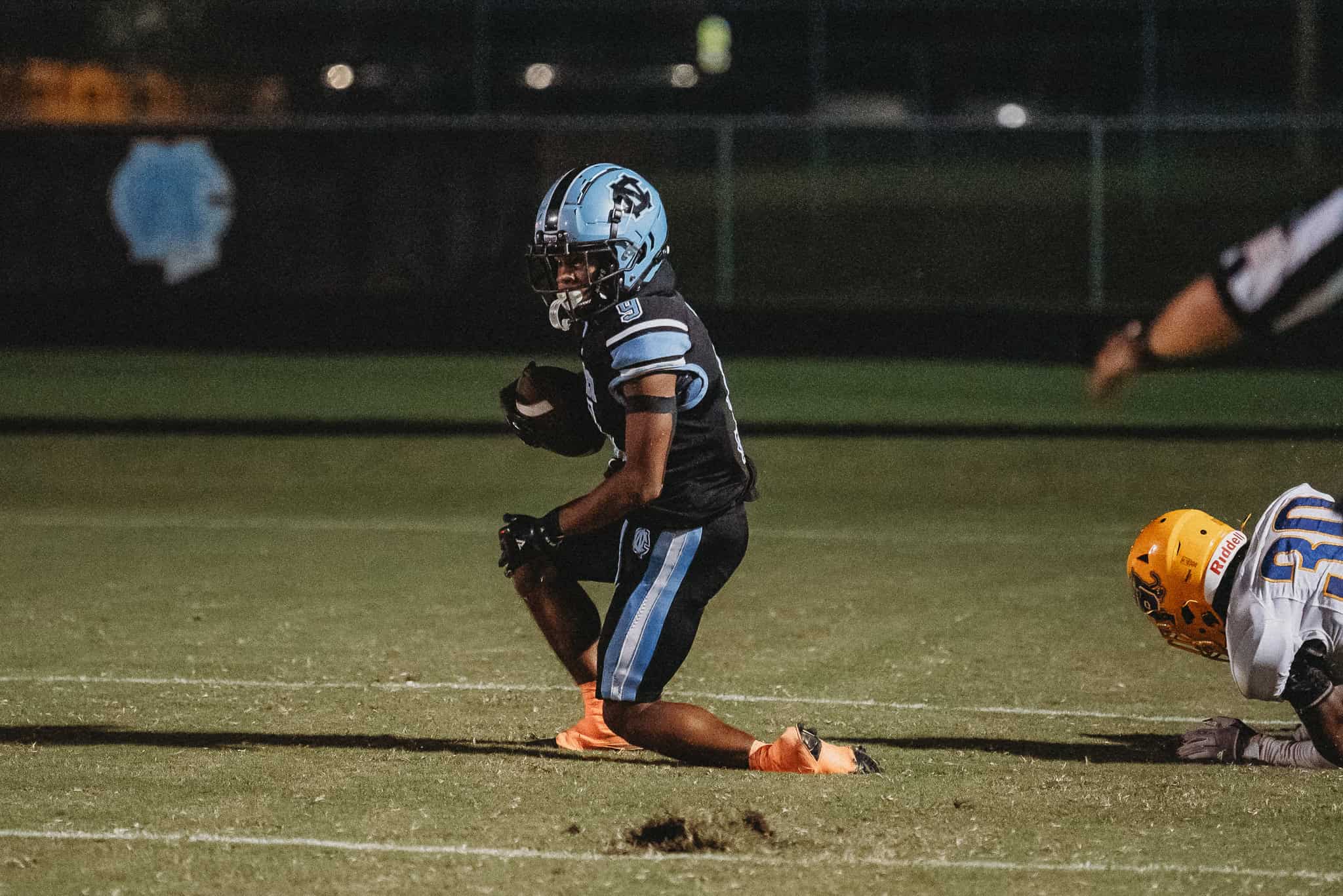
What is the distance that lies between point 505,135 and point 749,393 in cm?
425

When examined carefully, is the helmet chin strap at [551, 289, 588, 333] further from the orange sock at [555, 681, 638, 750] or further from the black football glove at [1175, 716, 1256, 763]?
the black football glove at [1175, 716, 1256, 763]

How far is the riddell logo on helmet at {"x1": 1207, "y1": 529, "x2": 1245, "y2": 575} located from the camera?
234 inches

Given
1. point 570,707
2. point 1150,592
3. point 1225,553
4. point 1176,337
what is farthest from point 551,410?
point 1176,337

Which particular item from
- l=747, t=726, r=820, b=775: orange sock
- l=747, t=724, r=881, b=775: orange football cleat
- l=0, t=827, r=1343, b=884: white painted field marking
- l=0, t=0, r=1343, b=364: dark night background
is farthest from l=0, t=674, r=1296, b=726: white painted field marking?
l=0, t=0, r=1343, b=364: dark night background

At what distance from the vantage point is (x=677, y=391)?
20.1 ft

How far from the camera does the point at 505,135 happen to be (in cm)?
2042

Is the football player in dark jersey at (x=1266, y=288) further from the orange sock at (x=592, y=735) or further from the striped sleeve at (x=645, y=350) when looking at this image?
the orange sock at (x=592, y=735)

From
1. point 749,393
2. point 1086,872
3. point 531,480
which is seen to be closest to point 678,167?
point 749,393

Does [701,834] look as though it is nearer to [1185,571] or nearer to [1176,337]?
[1185,571]

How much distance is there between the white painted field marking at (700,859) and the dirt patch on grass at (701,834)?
0.05 m

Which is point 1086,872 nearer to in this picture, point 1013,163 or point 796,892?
point 796,892

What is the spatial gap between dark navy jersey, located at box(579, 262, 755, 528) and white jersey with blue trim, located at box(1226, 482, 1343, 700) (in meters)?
1.59

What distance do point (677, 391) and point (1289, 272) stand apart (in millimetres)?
2446

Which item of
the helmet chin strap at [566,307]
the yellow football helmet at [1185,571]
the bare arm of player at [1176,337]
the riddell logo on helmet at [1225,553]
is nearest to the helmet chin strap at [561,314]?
the helmet chin strap at [566,307]
